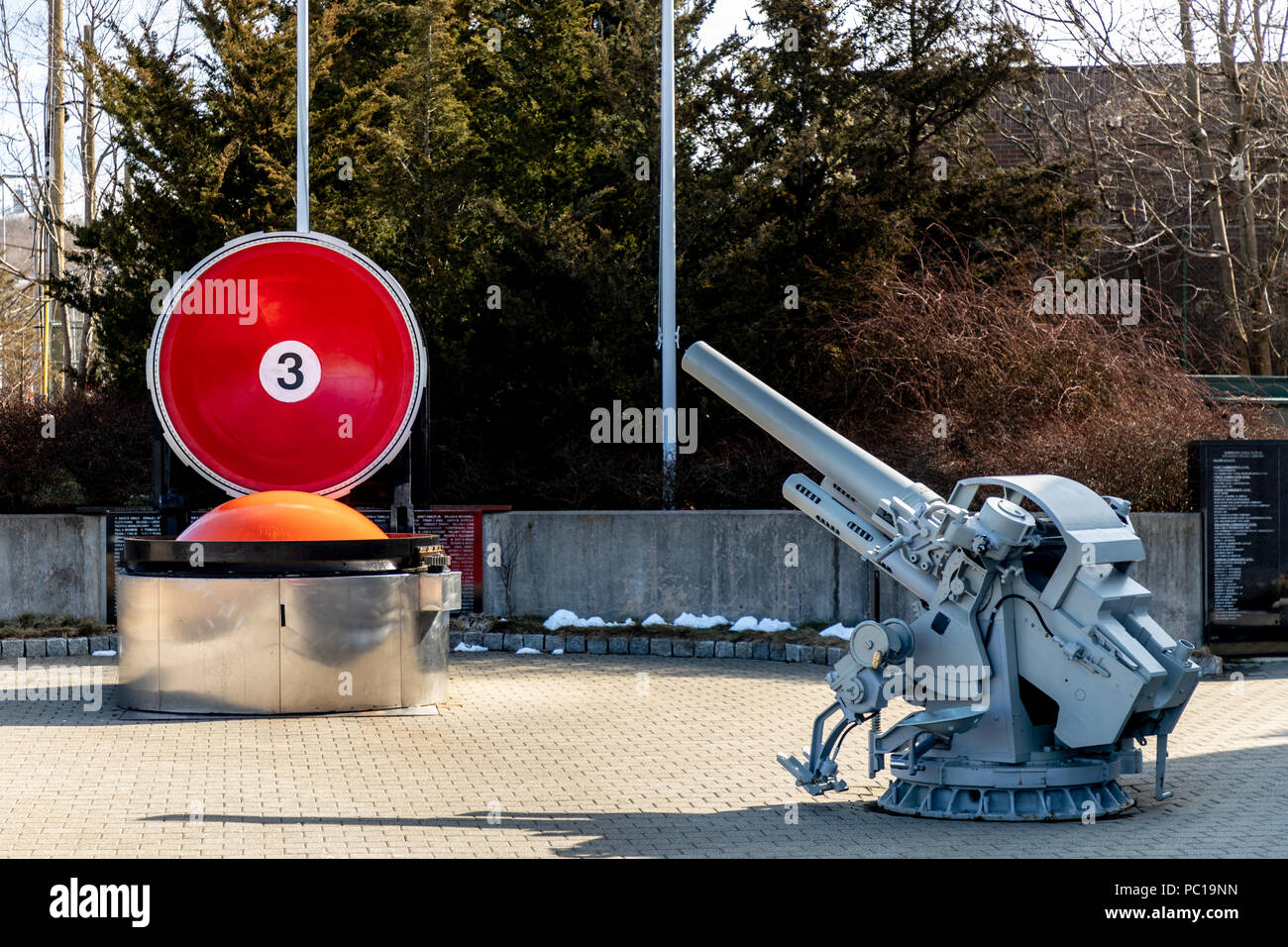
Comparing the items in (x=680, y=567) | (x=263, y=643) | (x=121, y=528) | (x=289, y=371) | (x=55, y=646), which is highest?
(x=289, y=371)

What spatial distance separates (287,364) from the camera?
516 inches

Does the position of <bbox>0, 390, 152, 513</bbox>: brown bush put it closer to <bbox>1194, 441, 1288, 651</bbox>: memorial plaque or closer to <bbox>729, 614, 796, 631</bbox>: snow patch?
<bbox>729, 614, 796, 631</bbox>: snow patch

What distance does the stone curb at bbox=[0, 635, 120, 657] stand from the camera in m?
14.2

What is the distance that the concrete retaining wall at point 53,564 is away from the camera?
15.2 m

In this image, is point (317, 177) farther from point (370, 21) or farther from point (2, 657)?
point (2, 657)

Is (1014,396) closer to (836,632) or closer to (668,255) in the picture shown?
(836,632)

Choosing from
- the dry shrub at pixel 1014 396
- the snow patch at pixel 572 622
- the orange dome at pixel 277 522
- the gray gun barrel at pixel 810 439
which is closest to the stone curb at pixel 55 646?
the orange dome at pixel 277 522

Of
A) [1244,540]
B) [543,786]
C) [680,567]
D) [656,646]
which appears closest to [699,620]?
[680,567]

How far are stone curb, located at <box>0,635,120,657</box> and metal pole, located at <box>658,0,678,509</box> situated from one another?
6.64m

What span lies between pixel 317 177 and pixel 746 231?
732 centimetres

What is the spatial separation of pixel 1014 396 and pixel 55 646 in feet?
34.9

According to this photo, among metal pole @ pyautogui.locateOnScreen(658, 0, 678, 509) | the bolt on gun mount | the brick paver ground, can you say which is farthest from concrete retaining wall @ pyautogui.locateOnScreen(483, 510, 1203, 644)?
the bolt on gun mount

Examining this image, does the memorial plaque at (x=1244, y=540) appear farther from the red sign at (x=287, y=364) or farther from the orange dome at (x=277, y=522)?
the orange dome at (x=277, y=522)

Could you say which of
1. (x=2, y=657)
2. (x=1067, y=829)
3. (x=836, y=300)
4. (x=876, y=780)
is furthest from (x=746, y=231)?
(x=1067, y=829)
